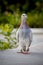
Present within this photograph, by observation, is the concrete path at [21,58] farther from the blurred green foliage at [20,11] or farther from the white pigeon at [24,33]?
the blurred green foliage at [20,11]

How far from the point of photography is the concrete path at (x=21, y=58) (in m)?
3.43

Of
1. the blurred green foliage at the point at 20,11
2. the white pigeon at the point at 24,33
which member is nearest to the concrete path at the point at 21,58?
the white pigeon at the point at 24,33

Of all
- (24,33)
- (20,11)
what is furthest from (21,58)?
(20,11)

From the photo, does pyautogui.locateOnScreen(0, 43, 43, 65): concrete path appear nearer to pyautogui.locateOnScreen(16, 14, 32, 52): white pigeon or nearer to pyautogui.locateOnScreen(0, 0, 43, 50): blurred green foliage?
pyautogui.locateOnScreen(16, 14, 32, 52): white pigeon

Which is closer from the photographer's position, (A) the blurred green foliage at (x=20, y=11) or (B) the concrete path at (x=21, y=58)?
(B) the concrete path at (x=21, y=58)

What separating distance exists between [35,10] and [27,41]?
178 inches

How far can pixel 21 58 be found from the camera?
3660 mm

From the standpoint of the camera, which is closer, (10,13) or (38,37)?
(38,37)

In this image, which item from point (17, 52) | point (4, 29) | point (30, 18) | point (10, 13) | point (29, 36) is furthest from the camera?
point (10, 13)

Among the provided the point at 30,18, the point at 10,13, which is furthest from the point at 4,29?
the point at 10,13

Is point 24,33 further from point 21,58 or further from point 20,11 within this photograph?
point 20,11

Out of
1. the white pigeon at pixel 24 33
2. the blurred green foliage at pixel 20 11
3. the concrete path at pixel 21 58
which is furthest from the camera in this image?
the blurred green foliage at pixel 20 11

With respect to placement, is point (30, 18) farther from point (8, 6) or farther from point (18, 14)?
point (8, 6)

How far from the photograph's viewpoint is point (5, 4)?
837 cm
